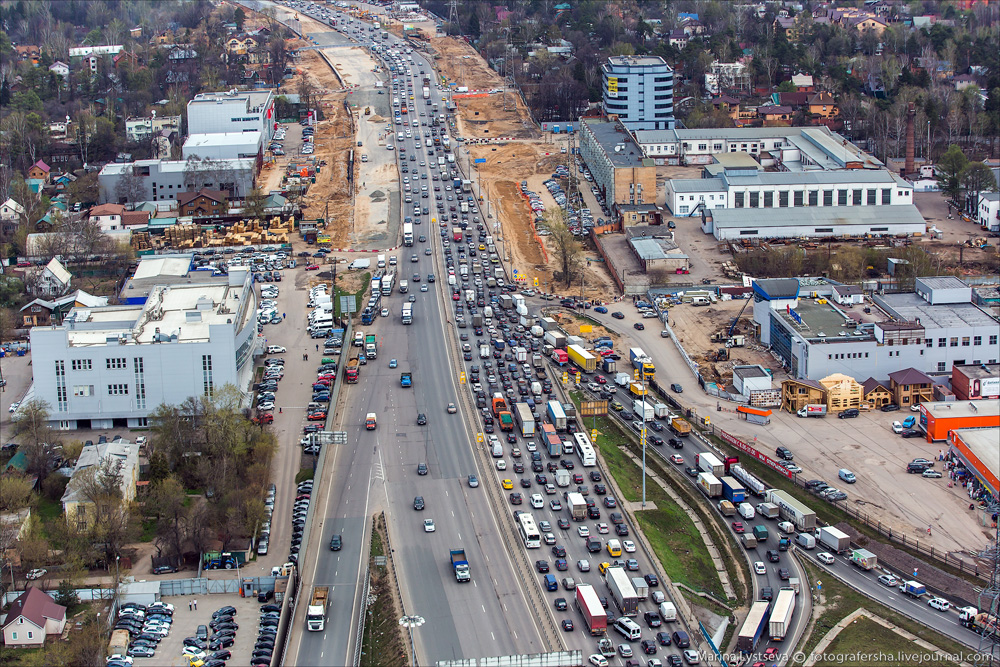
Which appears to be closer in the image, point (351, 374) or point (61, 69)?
point (351, 374)

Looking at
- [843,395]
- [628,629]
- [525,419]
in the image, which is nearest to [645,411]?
[525,419]

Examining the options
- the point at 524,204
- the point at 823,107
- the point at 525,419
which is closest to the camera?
the point at 525,419

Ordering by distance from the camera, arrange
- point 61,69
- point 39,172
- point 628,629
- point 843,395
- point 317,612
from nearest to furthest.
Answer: point 628,629 → point 317,612 → point 843,395 → point 39,172 → point 61,69

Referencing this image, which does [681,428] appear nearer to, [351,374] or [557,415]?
[557,415]

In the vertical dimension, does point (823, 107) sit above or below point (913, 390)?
above

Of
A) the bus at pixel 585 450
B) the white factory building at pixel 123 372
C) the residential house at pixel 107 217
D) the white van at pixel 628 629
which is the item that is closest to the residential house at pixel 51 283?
the residential house at pixel 107 217

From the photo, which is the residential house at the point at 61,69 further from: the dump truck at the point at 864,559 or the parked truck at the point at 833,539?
the dump truck at the point at 864,559

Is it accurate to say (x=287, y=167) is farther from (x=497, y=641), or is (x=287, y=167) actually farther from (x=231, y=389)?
(x=497, y=641)
